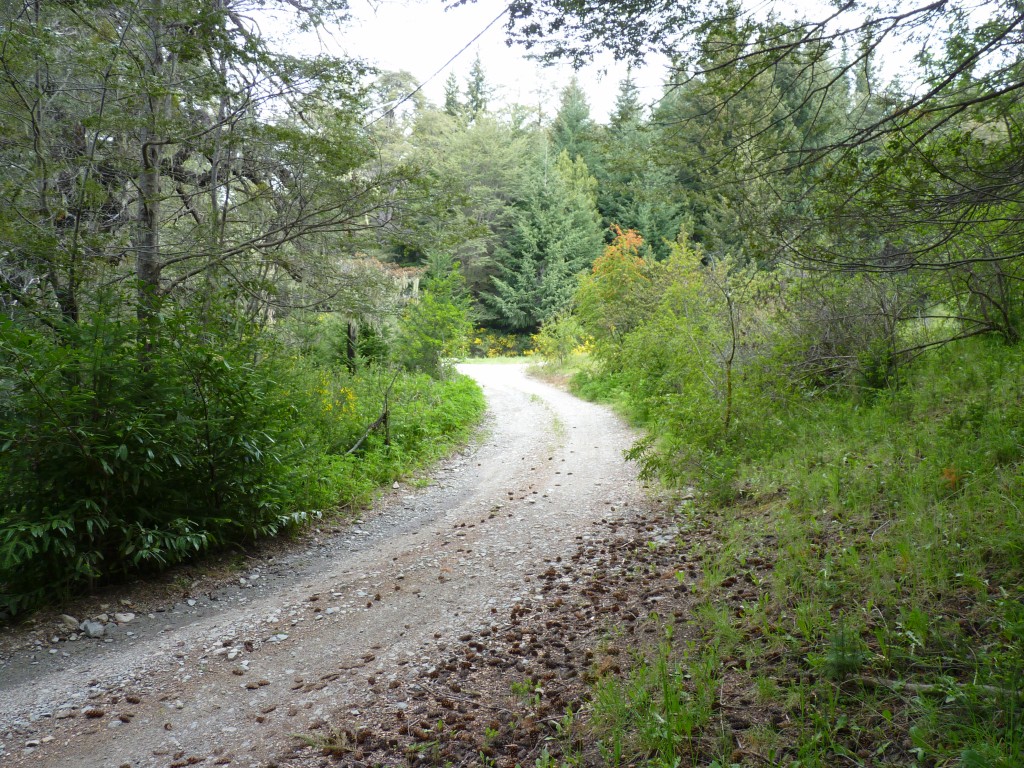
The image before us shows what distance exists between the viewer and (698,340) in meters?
9.43

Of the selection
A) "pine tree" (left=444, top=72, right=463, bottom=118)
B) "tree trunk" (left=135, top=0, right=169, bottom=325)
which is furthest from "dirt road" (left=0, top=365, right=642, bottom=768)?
"pine tree" (left=444, top=72, right=463, bottom=118)

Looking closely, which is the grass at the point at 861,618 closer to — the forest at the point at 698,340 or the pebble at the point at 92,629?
the forest at the point at 698,340

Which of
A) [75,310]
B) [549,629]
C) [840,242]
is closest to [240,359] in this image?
[75,310]

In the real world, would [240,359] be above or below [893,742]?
above

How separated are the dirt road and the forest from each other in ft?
1.85

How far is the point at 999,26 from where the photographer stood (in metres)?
3.04

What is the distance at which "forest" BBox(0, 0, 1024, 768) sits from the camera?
284 cm

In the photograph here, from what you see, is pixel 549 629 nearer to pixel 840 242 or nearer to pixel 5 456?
pixel 840 242

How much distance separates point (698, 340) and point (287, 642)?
→ 739cm

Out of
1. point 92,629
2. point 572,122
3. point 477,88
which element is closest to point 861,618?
point 92,629

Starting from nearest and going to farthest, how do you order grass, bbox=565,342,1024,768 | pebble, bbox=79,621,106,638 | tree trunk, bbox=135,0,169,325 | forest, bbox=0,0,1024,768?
grass, bbox=565,342,1024,768, forest, bbox=0,0,1024,768, pebble, bbox=79,621,106,638, tree trunk, bbox=135,0,169,325

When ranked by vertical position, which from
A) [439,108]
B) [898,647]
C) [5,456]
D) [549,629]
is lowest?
[549,629]

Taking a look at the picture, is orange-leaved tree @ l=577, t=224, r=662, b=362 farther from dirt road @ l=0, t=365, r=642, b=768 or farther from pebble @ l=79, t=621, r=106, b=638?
pebble @ l=79, t=621, r=106, b=638

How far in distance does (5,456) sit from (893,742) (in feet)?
17.2
